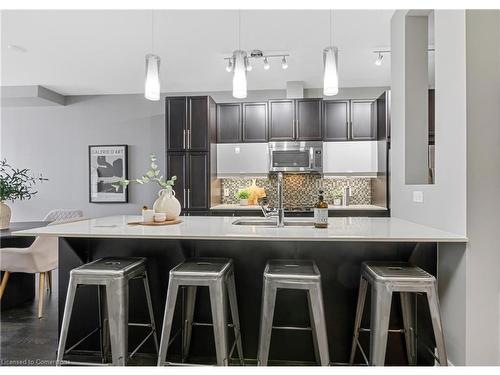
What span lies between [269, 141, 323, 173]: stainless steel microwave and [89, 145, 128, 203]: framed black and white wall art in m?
2.53

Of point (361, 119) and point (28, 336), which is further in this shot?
point (361, 119)

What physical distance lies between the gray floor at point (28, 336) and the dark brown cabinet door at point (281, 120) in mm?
3290

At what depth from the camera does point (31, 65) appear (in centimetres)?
434

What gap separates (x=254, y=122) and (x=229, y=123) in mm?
359

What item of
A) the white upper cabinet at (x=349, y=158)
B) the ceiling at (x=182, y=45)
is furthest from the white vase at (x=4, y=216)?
the white upper cabinet at (x=349, y=158)

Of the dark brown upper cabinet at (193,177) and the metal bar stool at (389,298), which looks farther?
the dark brown upper cabinet at (193,177)

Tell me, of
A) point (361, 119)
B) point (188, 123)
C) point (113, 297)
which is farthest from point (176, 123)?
point (113, 297)

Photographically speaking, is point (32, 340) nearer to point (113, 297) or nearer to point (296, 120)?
point (113, 297)

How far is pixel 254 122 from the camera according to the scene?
4.81 metres

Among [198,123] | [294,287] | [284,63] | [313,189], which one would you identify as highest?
[284,63]

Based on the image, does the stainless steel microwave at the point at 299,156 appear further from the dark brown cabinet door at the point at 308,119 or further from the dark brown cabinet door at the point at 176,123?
the dark brown cabinet door at the point at 176,123

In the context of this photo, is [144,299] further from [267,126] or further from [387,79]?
[387,79]

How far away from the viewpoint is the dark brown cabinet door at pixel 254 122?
188 inches

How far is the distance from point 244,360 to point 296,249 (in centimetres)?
80
